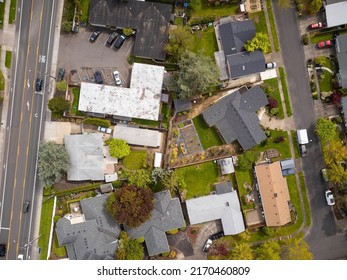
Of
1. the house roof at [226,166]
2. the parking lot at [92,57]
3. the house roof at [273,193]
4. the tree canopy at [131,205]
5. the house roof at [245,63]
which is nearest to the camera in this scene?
the tree canopy at [131,205]

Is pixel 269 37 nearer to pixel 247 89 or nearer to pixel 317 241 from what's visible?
pixel 247 89

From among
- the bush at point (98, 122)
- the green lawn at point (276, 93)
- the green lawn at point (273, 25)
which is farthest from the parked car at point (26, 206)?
the green lawn at point (273, 25)

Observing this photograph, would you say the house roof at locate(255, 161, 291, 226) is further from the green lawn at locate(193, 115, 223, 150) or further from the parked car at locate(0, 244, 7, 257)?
the parked car at locate(0, 244, 7, 257)

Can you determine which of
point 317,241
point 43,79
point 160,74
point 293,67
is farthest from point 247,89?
point 43,79

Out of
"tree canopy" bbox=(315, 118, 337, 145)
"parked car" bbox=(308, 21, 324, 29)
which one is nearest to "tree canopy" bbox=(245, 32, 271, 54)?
"parked car" bbox=(308, 21, 324, 29)

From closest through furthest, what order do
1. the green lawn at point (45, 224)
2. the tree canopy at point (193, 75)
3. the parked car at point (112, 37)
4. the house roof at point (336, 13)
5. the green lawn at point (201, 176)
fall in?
1. the tree canopy at point (193, 75)
2. the house roof at point (336, 13)
3. the green lawn at point (45, 224)
4. the parked car at point (112, 37)
5. the green lawn at point (201, 176)

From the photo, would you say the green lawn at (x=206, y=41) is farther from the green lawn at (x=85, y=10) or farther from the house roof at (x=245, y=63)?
the green lawn at (x=85, y=10)

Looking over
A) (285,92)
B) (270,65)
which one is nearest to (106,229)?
(285,92)
